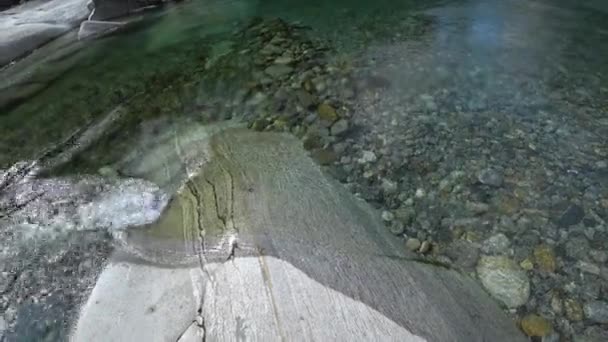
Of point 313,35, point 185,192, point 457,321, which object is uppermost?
point 313,35

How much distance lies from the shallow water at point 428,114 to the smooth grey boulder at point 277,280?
243 mm

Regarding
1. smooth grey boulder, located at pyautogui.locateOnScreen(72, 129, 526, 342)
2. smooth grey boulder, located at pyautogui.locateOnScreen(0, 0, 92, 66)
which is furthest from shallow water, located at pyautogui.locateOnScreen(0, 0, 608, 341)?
smooth grey boulder, located at pyautogui.locateOnScreen(0, 0, 92, 66)

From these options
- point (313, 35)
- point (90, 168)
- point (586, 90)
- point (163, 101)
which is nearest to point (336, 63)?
point (313, 35)

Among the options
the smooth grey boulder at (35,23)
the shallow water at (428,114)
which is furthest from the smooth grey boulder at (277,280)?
the smooth grey boulder at (35,23)

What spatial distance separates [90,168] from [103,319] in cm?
178

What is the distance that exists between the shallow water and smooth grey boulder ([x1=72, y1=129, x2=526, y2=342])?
0.24m

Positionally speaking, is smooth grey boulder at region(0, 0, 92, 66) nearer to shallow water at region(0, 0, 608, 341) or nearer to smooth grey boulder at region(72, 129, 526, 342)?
shallow water at region(0, 0, 608, 341)

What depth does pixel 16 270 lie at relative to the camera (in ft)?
8.66

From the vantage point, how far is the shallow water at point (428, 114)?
2631 millimetres

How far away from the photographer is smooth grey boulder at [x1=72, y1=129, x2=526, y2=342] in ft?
7.05

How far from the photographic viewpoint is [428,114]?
3992mm

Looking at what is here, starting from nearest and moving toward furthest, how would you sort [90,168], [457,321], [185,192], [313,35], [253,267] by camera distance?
1. [457,321]
2. [253,267]
3. [185,192]
4. [90,168]
5. [313,35]

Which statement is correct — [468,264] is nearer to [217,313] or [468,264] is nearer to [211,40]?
[217,313]

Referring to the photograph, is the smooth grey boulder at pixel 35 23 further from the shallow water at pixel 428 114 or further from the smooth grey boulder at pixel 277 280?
the smooth grey boulder at pixel 277 280
